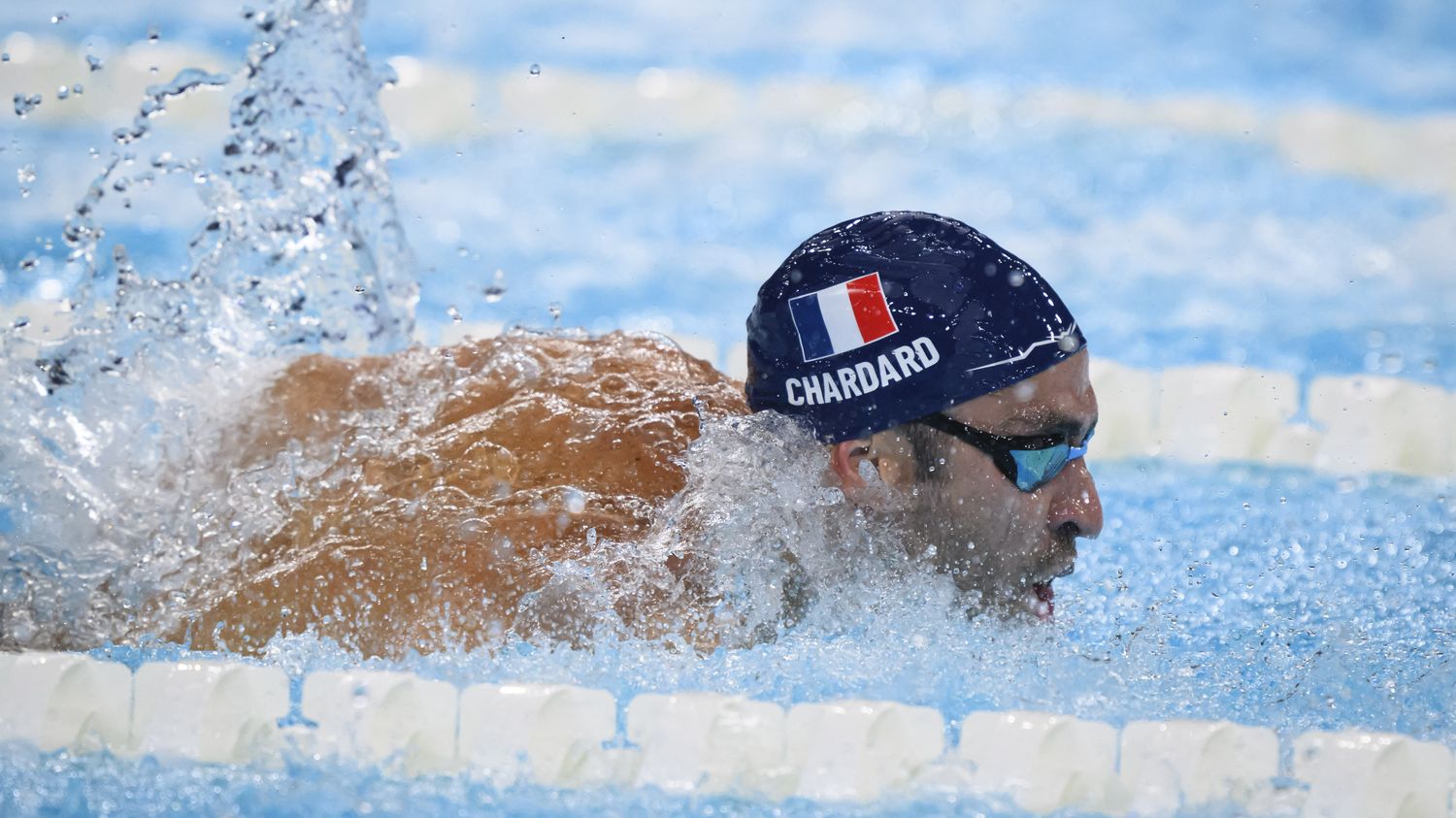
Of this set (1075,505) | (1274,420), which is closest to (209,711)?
(1075,505)

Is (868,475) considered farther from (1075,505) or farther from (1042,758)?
(1042,758)

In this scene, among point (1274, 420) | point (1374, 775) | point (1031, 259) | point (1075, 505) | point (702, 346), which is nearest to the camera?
point (1374, 775)

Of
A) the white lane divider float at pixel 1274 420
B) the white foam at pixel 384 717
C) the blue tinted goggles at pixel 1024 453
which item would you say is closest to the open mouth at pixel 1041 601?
the blue tinted goggles at pixel 1024 453

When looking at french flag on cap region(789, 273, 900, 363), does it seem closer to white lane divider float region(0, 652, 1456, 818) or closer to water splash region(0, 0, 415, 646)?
white lane divider float region(0, 652, 1456, 818)

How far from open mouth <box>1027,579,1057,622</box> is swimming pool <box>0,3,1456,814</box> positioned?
5 centimetres

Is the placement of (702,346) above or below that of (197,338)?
above

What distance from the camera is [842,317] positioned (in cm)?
200

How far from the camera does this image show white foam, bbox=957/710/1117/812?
74.5 inches

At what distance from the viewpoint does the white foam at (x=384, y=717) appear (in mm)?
1956

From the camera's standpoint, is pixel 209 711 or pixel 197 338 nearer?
pixel 209 711

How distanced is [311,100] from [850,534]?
5.99 ft

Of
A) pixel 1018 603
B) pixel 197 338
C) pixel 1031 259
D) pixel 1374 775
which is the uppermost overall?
pixel 1031 259

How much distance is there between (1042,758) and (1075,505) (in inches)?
13.4

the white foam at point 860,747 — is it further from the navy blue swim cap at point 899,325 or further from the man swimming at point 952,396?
the navy blue swim cap at point 899,325
